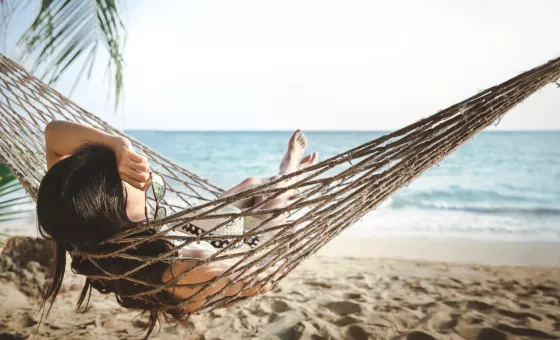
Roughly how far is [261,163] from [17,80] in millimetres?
9291

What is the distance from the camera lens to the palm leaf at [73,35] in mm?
1585

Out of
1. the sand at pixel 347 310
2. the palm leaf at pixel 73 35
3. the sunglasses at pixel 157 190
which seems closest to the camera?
the sunglasses at pixel 157 190

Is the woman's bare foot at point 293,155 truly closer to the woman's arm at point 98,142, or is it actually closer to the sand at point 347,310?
the sand at point 347,310

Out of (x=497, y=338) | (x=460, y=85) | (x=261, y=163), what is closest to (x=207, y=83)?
(x=261, y=163)

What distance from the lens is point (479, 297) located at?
84.7 inches

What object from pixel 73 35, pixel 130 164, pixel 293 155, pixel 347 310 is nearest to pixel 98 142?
pixel 130 164

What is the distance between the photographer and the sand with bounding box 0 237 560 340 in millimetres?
1710

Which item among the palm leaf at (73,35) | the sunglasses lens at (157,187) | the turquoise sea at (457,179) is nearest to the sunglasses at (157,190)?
the sunglasses lens at (157,187)

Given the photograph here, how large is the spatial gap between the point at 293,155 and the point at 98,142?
1.04m

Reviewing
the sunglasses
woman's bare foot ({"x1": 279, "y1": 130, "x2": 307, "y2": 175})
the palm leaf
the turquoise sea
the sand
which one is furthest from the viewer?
the turquoise sea

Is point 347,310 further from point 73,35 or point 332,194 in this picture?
point 73,35

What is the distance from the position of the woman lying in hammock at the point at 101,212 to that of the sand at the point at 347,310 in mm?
804

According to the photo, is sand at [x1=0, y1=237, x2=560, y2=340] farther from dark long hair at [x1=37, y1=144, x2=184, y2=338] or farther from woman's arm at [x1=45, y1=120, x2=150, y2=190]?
woman's arm at [x1=45, y1=120, x2=150, y2=190]

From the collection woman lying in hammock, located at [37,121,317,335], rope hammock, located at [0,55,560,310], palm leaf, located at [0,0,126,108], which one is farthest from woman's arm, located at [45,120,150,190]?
palm leaf, located at [0,0,126,108]
